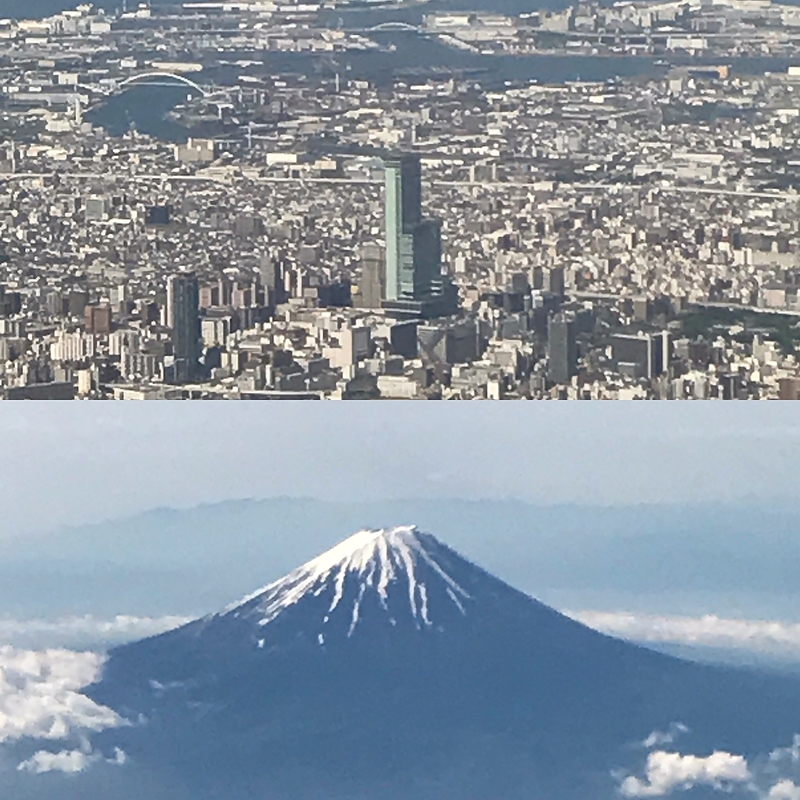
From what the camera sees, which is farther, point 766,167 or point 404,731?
point 766,167

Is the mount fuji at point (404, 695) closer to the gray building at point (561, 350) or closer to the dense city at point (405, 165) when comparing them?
the gray building at point (561, 350)

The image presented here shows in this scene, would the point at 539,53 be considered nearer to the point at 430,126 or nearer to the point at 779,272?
the point at 430,126

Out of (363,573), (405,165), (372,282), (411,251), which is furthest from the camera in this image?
(405,165)

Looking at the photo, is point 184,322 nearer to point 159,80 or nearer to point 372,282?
point 372,282

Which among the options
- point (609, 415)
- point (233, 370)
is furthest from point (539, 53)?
point (609, 415)

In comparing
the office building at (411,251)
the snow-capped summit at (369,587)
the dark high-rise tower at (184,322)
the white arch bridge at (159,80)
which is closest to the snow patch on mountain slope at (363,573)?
the snow-capped summit at (369,587)

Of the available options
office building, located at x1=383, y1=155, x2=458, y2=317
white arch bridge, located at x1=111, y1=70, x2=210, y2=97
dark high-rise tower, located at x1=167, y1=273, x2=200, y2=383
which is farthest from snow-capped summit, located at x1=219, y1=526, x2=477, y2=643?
white arch bridge, located at x1=111, y1=70, x2=210, y2=97

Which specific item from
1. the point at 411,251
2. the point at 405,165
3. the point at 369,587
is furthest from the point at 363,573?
the point at 405,165
